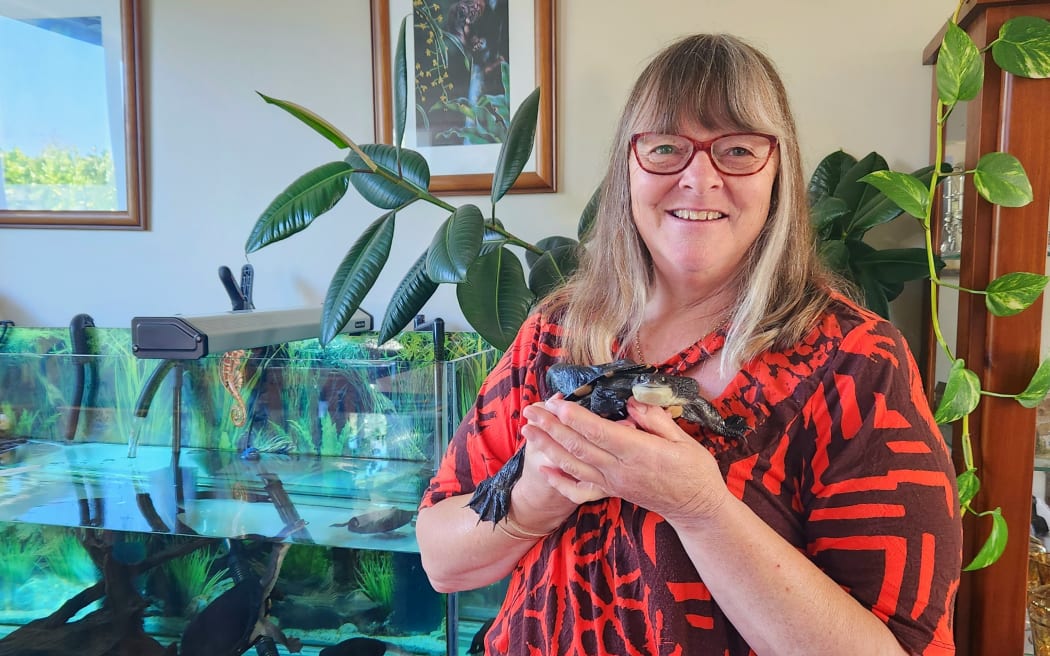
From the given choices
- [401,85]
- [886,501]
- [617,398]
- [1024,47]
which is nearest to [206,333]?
[401,85]

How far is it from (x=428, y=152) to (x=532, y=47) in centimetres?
35

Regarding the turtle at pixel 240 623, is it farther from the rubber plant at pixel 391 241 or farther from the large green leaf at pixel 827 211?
the large green leaf at pixel 827 211

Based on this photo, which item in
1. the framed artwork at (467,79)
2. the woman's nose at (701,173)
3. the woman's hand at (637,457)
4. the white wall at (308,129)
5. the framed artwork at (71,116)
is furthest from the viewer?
the framed artwork at (71,116)

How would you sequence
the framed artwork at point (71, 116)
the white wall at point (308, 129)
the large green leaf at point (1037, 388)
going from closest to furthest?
the large green leaf at point (1037, 388) < the white wall at point (308, 129) < the framed artwork at point (71, 116)

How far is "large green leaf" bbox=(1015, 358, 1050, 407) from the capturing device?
0.90m

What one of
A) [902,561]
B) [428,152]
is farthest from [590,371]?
[428,152]

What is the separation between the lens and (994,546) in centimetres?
93

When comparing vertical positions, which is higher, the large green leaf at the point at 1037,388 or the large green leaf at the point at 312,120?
the large green leaf at the point at 312,120

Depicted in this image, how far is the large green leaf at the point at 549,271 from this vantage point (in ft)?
3.97

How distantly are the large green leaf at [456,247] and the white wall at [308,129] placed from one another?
0.48 metres

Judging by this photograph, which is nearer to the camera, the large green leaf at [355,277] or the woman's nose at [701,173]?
the woman's nose at [701,173]

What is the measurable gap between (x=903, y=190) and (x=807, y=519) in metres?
0.58

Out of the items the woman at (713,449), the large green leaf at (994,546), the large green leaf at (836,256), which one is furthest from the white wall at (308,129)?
the woman at (713,449)

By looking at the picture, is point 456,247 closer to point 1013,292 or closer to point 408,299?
point 408,299
